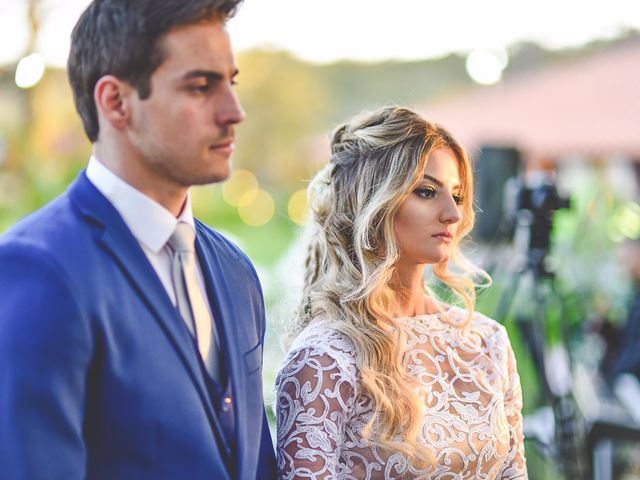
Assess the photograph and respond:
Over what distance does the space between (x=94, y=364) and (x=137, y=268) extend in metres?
0.16

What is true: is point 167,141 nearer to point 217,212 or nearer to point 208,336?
point 208,336

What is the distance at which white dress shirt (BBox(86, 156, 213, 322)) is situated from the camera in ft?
4.38

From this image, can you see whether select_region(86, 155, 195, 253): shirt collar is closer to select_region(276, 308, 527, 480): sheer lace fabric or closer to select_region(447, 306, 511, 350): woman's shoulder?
select_region(276, 308, 527, 480): sheer lace fabric

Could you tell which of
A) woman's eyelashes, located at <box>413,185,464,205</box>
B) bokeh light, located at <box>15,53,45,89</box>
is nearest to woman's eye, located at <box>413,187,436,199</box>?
woman's eyelashes, located at <box>413,185,464,205</box>

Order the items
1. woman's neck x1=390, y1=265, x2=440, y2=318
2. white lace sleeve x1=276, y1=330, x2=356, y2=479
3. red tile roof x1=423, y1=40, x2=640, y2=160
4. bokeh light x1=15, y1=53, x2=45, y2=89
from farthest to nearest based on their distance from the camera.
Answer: red tile roof x1=423, y1=40, x2=640, y2=160
bokeh light x1=15, y1=53, x2=45, y2=89
woman's neck x1=390, y1=265, x2=440, y2=318
white lace sleeve x1=276, y1=330, x2=356, y2=479

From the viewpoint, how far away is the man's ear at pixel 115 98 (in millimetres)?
1282

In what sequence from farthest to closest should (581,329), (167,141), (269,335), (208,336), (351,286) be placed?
1. (581,329)
2. (269,335)
3. (351,286)
4. (208,336)
5. (167,141)

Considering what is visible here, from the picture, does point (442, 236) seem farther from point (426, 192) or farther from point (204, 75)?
point (204, 75)

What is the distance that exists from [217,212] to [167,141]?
13645 millimetres

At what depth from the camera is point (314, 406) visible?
1.83 meters

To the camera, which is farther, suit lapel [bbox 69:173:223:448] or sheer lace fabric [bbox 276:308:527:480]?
sheer lace fabric [bbox 276:308:527:480]

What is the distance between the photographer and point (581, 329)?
6.03 m

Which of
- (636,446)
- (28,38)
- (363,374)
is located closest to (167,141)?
(363,374)

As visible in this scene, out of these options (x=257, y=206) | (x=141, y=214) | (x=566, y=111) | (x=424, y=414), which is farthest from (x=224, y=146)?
(x=257, y=206)
